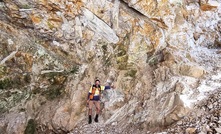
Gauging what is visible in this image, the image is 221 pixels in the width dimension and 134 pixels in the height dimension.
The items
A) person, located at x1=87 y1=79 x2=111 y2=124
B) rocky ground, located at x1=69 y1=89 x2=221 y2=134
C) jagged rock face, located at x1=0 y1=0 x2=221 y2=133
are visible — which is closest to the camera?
rocky ground, located at x1=69 y1=89 x2=221 y2=134

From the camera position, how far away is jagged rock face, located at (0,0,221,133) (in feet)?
33.0

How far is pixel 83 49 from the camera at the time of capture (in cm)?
1127

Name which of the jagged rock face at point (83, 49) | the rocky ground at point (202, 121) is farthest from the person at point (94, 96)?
the rocky ground at point (202, 121)

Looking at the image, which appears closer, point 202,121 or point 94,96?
point 202,121

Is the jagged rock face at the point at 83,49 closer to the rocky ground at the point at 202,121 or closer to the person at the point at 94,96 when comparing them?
the person at the point at 94,96

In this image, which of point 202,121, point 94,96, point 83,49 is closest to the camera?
point 202,121

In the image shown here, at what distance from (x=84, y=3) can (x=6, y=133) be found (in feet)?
24.0

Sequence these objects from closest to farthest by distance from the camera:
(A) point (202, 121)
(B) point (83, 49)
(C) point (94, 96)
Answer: (A) point (202, 121) < (C) point (94, 96) < (B) point (83, 49)

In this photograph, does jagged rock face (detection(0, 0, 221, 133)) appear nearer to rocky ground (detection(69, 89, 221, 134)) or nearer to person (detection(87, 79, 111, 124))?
person (detection(87, 79, 111, 124))

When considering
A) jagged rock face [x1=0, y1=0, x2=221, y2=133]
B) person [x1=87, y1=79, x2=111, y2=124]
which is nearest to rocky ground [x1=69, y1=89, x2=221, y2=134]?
person [x1=87, y1=79, x2=111, y2=124]

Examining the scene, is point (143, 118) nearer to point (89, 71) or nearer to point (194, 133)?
point (194, 133)

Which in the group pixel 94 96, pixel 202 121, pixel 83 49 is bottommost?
pixel 202 121

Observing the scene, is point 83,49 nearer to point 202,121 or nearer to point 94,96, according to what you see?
point 94,96

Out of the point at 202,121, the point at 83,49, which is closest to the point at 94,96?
the point at 83,49
